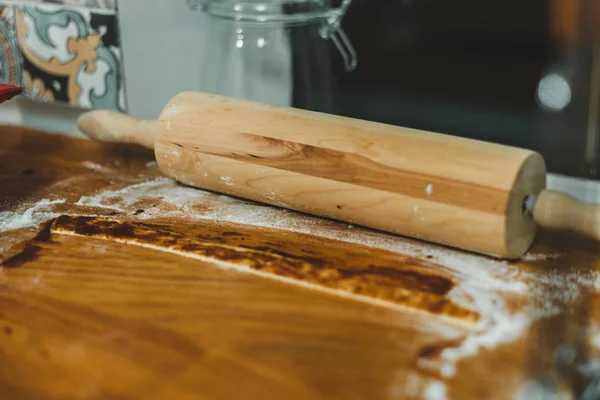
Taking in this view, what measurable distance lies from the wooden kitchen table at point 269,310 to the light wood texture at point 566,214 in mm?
40

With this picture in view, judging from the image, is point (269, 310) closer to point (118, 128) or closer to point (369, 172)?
point (369, 172)

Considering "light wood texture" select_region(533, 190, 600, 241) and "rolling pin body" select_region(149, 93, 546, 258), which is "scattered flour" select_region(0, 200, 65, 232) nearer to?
"rolling pin body" select_region(149, 93, 546, 258)

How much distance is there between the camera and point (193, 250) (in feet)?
2.02

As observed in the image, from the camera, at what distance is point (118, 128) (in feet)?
2.73

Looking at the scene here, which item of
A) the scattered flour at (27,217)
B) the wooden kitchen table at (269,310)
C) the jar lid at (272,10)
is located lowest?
the wooden kitchen table at (269,310)

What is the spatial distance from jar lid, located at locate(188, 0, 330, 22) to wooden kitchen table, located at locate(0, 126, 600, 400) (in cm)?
25

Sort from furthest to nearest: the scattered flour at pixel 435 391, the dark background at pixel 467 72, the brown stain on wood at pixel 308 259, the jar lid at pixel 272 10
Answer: the jar lid at pixel 272 10, the dark background at pixel 467 72, the brown stain on wood at pixel 308 259, the scattered flour at pixel 435 391

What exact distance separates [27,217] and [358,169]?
1.26ft

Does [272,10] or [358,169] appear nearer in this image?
[358,169]

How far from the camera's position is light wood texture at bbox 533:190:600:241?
22.4 inches

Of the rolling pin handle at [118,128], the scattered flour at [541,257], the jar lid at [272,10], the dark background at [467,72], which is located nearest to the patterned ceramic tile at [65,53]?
the rolling pin handle at [118,128]

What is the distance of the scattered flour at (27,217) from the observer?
27.2 inches

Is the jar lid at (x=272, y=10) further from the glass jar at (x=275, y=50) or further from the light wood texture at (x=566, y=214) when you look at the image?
the light wood texture at (x=566, y=214)

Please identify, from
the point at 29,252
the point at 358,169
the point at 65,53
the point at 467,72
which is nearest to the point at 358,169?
the point at 358,169
